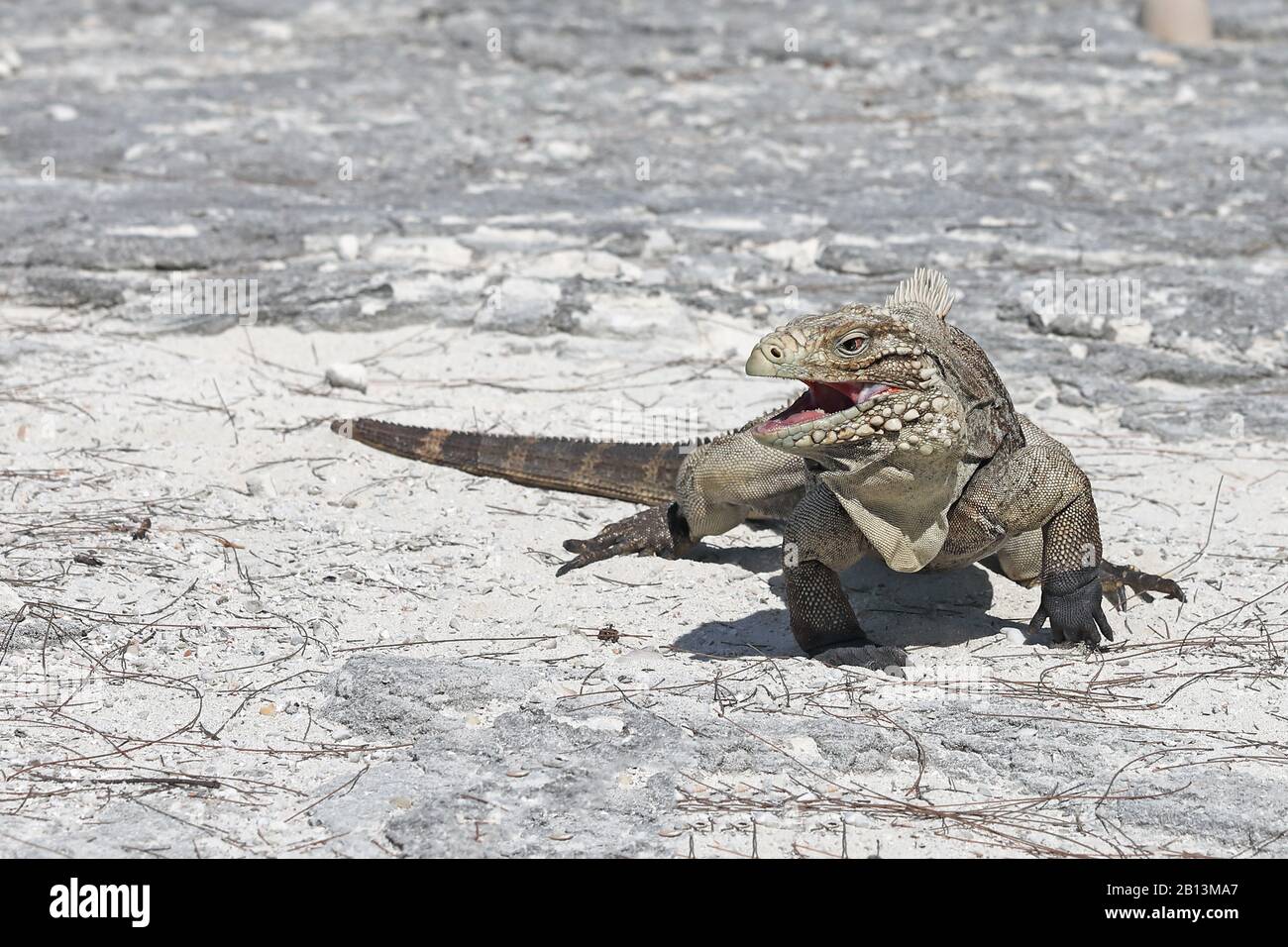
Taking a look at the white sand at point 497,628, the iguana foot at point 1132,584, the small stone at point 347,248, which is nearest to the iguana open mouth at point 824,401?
the white sand at point 497,628

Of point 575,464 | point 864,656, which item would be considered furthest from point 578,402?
point 864,656

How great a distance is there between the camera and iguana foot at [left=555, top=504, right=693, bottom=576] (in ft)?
17.9

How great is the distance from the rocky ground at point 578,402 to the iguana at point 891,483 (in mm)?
198

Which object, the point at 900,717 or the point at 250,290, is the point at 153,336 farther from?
the point at 900,717

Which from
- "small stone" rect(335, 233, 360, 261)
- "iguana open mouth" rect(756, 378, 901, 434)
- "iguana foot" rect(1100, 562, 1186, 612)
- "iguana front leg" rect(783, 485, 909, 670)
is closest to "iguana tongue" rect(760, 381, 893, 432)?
"iguana open mouth" rect(756, 378, 901, 434)

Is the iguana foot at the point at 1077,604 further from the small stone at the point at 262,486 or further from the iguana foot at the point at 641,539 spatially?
the small stone at the point at 262,486

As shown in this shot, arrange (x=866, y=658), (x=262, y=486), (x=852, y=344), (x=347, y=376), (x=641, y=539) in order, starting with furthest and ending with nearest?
(x=347, y=376) → (x=262, y=486) → (x=641, y=539) → (x=866, y=658) → (x=852, y=344)

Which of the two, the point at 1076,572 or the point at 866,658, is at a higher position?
the point at 1076,572

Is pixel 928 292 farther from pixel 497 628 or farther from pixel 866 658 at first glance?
pixel 497 628

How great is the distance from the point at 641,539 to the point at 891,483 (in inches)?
67.0

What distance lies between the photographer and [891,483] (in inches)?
158

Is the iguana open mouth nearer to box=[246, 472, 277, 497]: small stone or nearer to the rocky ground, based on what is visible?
the rocky ground

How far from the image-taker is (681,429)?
656 centimetres

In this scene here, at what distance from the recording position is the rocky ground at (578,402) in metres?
3.56
